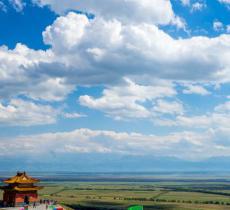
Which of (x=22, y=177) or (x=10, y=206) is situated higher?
(x=22, y=177)

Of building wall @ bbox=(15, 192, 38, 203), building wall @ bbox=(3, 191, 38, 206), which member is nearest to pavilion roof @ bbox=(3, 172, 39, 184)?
building wall @ bbox=(3, 191, 38, 206)

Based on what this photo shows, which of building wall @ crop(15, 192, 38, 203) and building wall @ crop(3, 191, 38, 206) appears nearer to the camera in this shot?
building wall @ crop(3, 191, 38, 206)

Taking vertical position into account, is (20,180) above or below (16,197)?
above

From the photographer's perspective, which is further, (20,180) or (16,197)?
(20,180)

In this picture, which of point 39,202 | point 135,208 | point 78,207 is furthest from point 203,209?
point 135,208

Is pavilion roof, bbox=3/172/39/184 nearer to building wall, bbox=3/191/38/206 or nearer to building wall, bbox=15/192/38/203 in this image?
building wall, bbox=3/191/38/206

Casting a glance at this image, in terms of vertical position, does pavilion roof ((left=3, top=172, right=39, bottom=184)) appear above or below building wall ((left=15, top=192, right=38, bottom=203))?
above

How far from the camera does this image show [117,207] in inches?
6599

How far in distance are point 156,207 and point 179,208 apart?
9.64 meters

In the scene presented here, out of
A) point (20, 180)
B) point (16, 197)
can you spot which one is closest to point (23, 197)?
point (16, 197)

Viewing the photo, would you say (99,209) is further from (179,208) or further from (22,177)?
(22,177)

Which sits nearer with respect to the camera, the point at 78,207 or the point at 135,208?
the point at 135,208

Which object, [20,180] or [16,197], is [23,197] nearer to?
[16,197]

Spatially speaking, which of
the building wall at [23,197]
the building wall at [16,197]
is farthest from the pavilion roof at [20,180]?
the building wall at [23,197]
